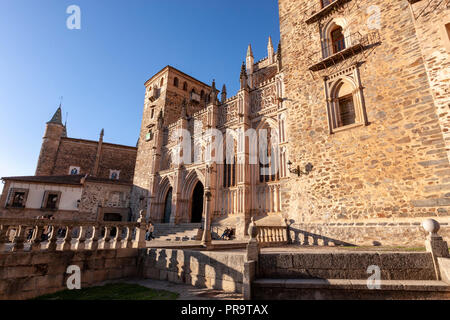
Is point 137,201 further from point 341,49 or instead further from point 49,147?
point 341,49

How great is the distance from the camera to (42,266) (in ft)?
20.4

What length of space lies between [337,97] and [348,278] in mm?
8178

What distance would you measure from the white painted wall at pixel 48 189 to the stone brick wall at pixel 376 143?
2265 centimetres

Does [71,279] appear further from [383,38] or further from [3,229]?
[383,38]

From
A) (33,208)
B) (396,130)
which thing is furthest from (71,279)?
(33,208)

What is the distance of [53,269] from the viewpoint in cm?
639

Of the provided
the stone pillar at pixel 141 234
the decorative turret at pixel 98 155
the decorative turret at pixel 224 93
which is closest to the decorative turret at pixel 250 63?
the decorative turret at pixel 224 93

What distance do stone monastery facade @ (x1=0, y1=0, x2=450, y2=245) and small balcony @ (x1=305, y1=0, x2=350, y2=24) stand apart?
0.15ft

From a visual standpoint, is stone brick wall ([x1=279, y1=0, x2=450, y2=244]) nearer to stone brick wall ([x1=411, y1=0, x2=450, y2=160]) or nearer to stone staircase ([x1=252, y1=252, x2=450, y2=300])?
stone brick wall ([x1=411, y1=0, x2=450, y2=160])

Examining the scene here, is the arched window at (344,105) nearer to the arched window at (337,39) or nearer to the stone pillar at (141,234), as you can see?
the arched window at (337,39)

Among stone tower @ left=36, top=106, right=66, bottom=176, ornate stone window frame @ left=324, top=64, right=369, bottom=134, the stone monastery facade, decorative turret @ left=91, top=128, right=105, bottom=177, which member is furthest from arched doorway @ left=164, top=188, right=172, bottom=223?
stone tower @ left=36, top=106, right=66, bottom=176

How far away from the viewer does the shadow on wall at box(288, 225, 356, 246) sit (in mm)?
8719

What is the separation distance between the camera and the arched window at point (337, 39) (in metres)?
10.9
